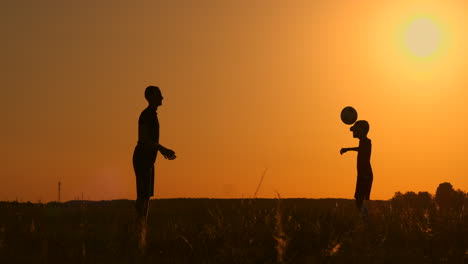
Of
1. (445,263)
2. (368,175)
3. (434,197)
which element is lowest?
(445,263)

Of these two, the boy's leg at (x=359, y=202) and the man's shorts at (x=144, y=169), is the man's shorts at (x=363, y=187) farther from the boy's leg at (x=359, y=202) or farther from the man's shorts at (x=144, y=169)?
the man's shorts at (x=144, y=169)

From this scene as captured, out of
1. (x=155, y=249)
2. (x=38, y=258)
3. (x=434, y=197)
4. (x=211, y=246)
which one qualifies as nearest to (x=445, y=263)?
(x=211, y=246)

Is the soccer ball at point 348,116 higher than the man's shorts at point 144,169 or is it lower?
higher

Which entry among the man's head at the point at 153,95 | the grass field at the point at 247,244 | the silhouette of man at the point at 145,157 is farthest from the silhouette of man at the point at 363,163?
the silhouette of man at the point at 145,157

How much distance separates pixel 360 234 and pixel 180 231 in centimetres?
244

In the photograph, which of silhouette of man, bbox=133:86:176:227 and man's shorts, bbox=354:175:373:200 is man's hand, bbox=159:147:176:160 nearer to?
silhouette of man, bbox=133:86:176:227

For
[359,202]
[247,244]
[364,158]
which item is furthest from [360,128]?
[247,244]

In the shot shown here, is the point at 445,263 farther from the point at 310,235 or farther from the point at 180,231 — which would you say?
the point at 180,231

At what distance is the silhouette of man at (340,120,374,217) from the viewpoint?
13.2 metres

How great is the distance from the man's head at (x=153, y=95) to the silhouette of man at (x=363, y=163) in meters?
4.75

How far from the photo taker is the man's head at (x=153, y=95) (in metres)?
10.1

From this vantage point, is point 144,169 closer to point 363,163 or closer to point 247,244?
point 247,244

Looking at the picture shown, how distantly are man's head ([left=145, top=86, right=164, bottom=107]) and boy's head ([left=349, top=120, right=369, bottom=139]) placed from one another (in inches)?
191

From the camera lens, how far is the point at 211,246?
678 cm
